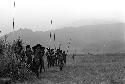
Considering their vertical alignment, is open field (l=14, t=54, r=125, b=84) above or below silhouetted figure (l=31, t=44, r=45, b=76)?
below

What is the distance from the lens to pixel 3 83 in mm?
6598

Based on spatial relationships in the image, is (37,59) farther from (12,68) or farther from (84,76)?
(84,76)

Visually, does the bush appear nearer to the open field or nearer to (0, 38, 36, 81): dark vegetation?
(0, 38, 36, 81): dark vegetation

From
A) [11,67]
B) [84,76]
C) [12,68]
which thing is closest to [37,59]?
[12,68]

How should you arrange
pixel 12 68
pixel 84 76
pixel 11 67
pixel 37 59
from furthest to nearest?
pixel 84 76 < pixel 37 59 < pixel 12 68 < pixel 11 67

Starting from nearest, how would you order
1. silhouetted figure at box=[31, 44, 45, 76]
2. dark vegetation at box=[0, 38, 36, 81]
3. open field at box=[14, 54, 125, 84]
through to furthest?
open field at box=[14, 54, 125, 84], dark vegetation at box=[0, 38, 36, 81], silhouetted figure at box=[31, 44, 45, 76]

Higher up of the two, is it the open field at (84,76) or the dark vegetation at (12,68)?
the dark vegetation at (12,68)

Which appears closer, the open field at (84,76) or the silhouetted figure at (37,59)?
the open field at (84,76)

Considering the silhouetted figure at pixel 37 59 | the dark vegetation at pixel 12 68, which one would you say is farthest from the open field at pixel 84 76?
the dark vegetation at pixel 12 68

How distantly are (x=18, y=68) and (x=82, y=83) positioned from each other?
15.9ft

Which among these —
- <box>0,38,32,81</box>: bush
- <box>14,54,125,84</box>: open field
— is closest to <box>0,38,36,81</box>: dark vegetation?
<box>0,38,32,81</box>: bush

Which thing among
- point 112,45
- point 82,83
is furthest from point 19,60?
point 112,45

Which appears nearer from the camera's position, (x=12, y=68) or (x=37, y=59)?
(x=12, y=68)

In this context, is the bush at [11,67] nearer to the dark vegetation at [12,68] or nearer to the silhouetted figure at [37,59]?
the dark vegetation at [12,68]
